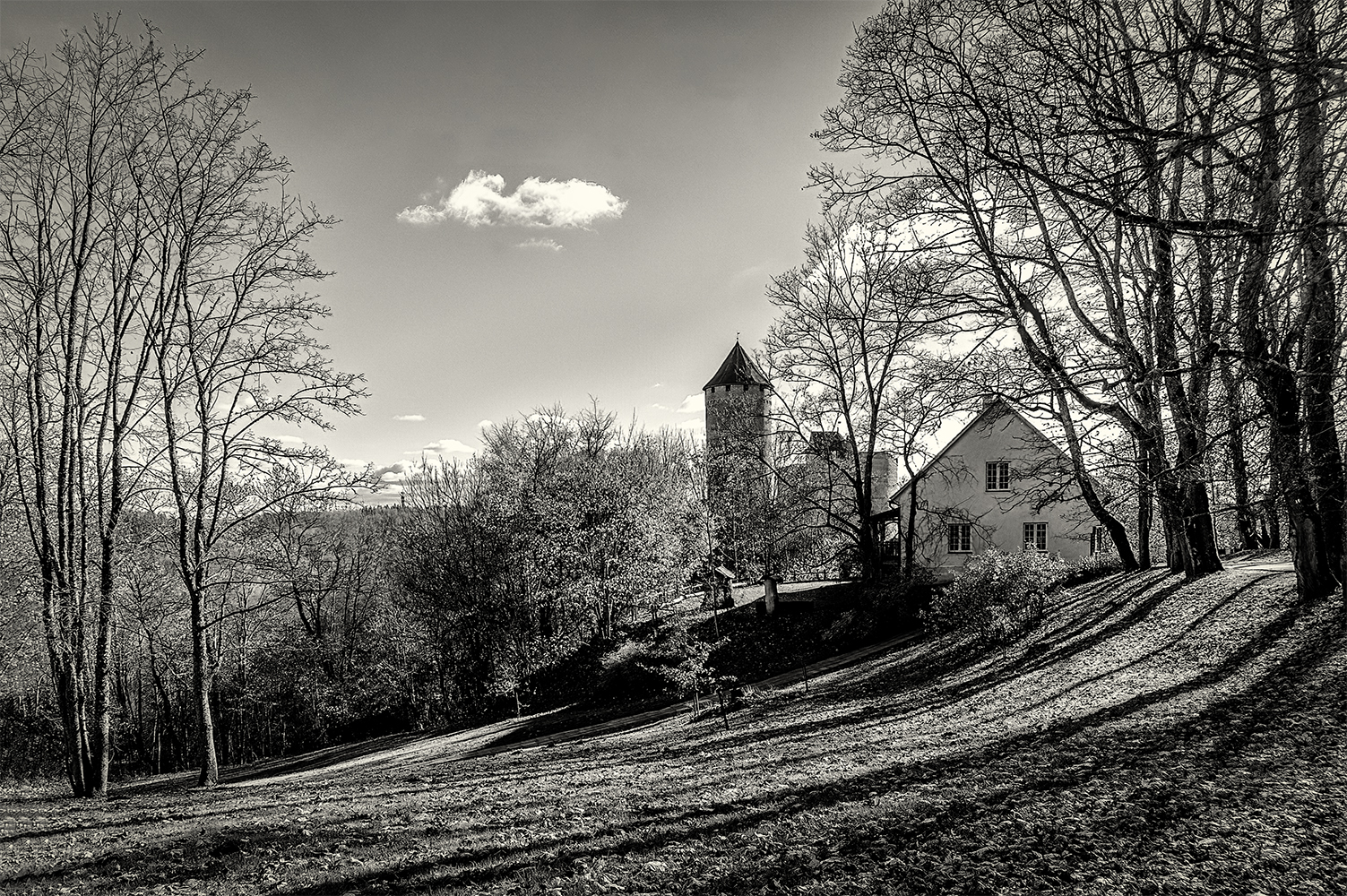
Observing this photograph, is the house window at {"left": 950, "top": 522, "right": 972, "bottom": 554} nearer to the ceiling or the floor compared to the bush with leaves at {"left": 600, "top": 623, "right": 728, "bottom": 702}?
nearer to the ceiling

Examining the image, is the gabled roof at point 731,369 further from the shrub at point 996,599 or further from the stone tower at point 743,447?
the shrub at point 996,599

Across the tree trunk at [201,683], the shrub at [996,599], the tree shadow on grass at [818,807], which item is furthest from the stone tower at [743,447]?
the tree shadow on grass at [818,807]

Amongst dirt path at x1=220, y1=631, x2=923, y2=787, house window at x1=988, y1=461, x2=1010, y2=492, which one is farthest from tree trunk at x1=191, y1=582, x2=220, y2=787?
house window at x1=988, y1=461, x2=1010, y2=492

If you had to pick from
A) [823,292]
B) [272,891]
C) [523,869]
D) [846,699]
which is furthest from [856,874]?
[823,292]

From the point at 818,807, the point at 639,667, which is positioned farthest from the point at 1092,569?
the point at 818,807

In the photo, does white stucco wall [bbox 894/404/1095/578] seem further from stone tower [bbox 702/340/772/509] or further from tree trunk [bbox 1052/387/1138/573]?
tree trunk [bbox 1052/387/1138/573]

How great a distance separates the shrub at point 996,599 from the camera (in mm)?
14820

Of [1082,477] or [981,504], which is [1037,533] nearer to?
[981,504]

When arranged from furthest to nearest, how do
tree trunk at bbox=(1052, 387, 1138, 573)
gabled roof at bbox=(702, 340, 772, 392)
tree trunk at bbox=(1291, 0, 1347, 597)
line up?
1. gabled roof at bbox=(702, 340, 772, 392)
2. tree trunk at bbox=(1052, 387, 1138, 573)
3. tree trunk at bbox=(1291, 0, 1347, 597)

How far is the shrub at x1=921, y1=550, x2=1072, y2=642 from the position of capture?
1482 cm

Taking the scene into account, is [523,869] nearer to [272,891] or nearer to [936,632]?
[272,891]

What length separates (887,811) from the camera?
5.59 meters

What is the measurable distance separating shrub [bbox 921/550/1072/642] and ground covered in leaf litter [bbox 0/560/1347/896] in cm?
387

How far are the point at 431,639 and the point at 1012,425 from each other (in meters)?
22.5
